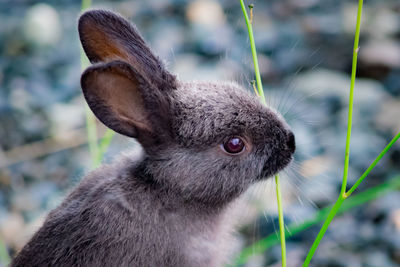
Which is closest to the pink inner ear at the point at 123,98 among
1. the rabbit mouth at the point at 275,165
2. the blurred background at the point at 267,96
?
the rabbit mouth at the point at 275,165

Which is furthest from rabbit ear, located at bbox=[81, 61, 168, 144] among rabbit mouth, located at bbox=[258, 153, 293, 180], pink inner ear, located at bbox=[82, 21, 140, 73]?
rabbit mouth, located at bbox=[258, 153, 293, 180]

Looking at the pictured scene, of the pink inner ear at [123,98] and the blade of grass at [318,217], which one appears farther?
the blade of grass at [318,217]

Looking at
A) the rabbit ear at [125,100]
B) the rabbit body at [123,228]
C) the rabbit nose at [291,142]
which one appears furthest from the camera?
the rabbit nose at [291,142]

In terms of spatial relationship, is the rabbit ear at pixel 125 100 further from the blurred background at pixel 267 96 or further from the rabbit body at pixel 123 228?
the blurred background at pixel 267 96

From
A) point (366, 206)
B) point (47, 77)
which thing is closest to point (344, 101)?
point (366, 206)

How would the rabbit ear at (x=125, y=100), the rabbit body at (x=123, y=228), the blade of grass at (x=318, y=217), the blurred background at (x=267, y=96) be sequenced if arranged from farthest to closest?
1. the blurred background at (x=267, y=96)
2. the blade of grass at (x=318, y=217)
3. the rabbit body at (x=123, y=228)
4. the rabbit ear at (x=125, y=100)

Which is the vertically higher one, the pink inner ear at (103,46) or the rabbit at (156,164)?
the pink inner ear at (103,46)

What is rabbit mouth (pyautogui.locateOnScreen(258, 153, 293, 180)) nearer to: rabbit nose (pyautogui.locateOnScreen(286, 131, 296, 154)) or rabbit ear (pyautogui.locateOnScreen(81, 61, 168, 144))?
rabbit nose (pyautogui.locateOnScreen(286, 131, 296, 154))

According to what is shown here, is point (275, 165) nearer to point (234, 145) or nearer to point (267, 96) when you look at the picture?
point (234, 145)
